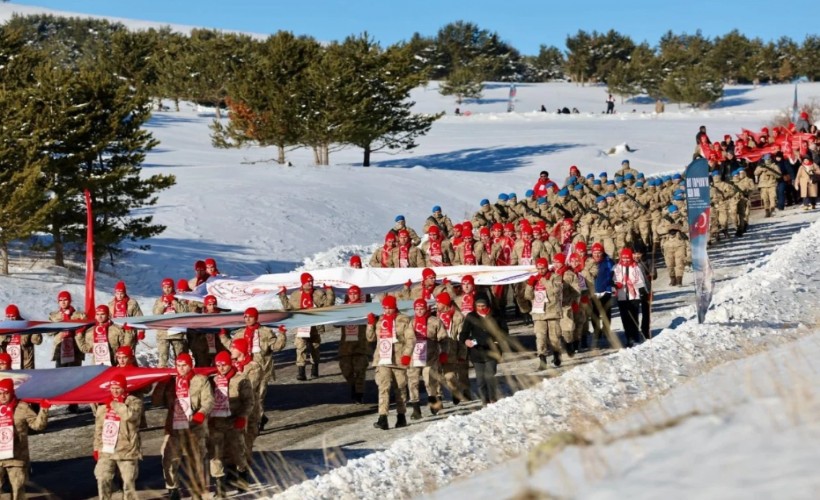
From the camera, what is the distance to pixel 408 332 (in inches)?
600

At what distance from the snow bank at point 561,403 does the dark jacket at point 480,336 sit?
1531 mm

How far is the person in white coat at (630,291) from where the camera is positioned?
61.6ft

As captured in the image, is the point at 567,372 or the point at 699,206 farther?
the point at 699,206

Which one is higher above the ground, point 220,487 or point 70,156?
point 70,156

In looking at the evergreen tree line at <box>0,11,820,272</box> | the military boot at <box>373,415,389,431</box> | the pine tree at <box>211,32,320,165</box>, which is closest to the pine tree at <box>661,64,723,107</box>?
the evergreen tree line at <box>0,11,820,272</box>

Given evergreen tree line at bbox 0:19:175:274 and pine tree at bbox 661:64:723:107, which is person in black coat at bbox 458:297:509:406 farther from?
pine tree at bbox 661:64:723:107

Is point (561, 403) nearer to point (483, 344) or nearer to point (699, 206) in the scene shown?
point (483, 344)

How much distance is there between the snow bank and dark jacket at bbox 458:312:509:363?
153 cm

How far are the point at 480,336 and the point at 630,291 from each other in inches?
158

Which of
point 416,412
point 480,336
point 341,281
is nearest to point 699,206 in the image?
point 480,336

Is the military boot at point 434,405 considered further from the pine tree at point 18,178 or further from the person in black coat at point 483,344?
the pine tree at point 18,178

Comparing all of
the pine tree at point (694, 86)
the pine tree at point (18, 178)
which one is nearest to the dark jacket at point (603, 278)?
the pine tree at point (18, 178)

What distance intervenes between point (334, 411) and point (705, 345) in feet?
17.6

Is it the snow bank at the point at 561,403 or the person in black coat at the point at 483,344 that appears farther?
the person in black coat at the point at 483,344
